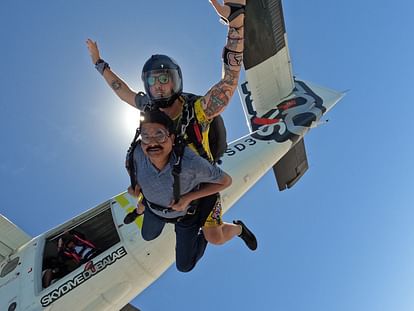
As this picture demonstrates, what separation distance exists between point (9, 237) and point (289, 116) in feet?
19.2

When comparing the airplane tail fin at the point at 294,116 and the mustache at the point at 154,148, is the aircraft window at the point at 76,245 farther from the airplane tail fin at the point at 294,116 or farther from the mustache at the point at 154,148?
the airplane tail fin at the point at 294,116

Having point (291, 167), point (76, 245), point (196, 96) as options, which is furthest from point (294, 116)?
point (196, 96)

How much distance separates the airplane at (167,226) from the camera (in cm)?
424

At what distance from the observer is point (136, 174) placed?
103 inches

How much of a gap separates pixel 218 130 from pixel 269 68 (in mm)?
4395

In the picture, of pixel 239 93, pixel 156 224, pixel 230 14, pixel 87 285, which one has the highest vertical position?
pixel 230 14

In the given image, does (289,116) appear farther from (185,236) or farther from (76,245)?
(185,236)

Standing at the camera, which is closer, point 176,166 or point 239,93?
point 176,166

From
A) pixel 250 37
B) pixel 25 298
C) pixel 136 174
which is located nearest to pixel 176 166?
pixel 136 174

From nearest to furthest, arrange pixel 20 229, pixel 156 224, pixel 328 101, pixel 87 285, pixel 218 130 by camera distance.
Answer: pixel 218 130 < pixel 156 224 < pixel 87 285 < pixel 20 229 < pixel 328 101

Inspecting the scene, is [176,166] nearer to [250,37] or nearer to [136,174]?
[136,174]

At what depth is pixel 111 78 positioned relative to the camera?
3.16 m

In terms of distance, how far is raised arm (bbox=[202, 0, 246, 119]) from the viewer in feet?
7.29

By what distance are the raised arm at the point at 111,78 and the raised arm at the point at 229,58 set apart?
827 millimetres
